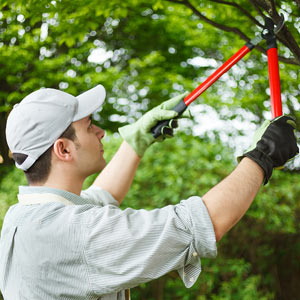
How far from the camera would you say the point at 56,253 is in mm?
1695

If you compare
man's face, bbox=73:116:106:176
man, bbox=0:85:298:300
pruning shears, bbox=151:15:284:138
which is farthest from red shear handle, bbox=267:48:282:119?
man's face, bbox=73:116:106:176

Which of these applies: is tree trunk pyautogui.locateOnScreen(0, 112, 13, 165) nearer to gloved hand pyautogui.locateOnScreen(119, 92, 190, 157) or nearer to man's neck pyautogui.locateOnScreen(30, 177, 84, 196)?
gloved hand pyautogui.locateOnScreen(119, 92, 190, 157)

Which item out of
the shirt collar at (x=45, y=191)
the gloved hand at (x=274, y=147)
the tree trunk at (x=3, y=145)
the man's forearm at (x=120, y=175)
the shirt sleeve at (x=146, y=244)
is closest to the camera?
the shirt sleeve at (x=146, y=244)

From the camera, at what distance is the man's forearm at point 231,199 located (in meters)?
1.57

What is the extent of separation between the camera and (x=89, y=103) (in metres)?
2.14

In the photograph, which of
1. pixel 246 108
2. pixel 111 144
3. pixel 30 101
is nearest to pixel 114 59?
pixel 246 108

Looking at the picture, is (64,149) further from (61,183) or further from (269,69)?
(269,69)

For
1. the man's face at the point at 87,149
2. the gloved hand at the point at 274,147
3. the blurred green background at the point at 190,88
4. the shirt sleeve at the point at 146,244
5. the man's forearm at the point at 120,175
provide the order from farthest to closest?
the blurred green background at the point at 190,88 → the man's forearm at the point at 120,175 → the man's face at the point at 87,149 → the gloved hand at the point at 274,147 → the shirt sleeve at the point at 146,244

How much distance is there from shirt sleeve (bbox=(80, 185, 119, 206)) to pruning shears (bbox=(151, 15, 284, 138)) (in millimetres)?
483

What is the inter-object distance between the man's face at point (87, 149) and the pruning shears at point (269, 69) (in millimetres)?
632

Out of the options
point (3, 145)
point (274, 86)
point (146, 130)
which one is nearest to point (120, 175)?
point (146, 130)

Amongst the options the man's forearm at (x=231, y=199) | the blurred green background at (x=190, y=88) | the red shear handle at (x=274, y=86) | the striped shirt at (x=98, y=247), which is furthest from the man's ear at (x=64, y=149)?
the blurred green background at (x=190, y=88)

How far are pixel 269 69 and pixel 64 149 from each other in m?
1.08

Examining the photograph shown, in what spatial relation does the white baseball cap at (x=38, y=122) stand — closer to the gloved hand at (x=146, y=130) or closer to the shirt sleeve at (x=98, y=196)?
the shirt sleeve at (x=98, y=196)
